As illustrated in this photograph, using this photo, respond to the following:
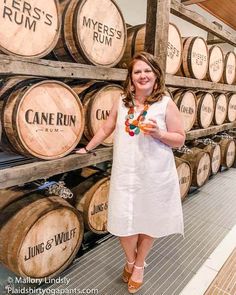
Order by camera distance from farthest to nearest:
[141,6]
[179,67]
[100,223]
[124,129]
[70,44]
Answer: [141,6], [179,67], [100,223], [70,44], [124,129]

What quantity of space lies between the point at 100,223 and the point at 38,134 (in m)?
1.11

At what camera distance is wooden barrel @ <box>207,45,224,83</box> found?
11.7 ft

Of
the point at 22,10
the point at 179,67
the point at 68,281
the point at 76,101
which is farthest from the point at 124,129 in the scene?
the point at 179,67

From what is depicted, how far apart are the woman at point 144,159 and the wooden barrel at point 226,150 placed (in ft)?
10.6

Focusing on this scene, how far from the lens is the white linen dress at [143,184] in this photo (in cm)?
167

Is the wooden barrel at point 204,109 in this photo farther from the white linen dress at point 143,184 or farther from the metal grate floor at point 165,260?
the white linen dress at point 143,184

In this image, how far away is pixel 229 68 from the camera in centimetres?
405

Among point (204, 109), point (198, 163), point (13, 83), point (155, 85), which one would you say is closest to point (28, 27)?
point (13, 83)

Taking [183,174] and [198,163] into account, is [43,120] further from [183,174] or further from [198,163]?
[198,163]

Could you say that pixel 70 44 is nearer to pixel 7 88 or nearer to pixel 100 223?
Result: pixel 7 88

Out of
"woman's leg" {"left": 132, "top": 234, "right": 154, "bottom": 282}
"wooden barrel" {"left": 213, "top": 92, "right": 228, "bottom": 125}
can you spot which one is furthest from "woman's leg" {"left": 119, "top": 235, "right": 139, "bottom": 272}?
"wooden barrel" {"left": 213, "top": 92, "right": 228, "bottom": 125}

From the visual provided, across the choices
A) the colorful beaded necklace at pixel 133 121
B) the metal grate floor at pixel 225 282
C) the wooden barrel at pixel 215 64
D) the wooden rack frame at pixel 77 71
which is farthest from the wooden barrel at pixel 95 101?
the wooden barrel at pixel 215 64

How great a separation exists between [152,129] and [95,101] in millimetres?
669

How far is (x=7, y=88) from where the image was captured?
61.8 inches
